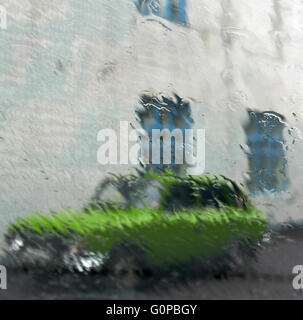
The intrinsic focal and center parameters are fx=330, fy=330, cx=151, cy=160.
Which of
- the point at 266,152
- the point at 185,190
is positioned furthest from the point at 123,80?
the point at 266,152

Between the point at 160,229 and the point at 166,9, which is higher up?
the point at 166,9

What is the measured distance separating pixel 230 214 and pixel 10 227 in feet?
2.22

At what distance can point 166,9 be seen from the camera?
3.66 feet

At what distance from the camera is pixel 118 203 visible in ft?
3.34

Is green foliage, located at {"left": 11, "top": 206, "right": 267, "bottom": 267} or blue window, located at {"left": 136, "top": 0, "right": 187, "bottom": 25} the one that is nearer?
green foliage, located at {"left": 11, "top": 206, "right": 267, "bottom": 267}

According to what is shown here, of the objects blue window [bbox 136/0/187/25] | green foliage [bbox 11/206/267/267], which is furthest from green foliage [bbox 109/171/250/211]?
blue window [bbox 136/0/187/25]

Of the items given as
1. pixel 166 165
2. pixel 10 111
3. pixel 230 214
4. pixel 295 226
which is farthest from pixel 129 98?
pixel 295 226

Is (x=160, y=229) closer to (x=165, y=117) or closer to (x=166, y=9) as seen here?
(x=165, y=117)

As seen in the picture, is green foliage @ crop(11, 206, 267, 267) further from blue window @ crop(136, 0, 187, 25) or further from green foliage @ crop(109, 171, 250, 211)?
blue window @ crop(136, 0, 187, 25)

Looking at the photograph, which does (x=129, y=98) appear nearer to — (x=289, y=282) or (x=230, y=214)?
(x=230, y=214)

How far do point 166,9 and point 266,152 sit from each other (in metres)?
0.59

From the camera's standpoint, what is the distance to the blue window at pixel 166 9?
110 centimetres

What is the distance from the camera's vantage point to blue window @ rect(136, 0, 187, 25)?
1.10 meters

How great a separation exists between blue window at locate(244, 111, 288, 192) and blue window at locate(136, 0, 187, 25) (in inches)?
15.9
